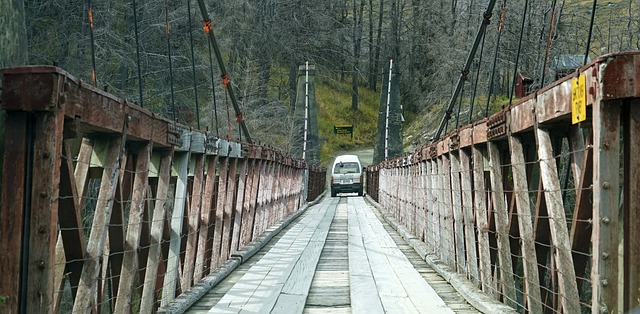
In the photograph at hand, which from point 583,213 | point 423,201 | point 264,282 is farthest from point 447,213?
point 583,213

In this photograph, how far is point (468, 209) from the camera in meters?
5.22

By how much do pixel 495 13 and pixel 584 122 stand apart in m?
18.4

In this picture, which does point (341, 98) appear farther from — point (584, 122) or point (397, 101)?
point (584, 122)

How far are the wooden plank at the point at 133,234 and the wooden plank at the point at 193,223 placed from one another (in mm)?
1234

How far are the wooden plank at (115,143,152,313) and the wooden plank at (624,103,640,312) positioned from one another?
221 centimetres

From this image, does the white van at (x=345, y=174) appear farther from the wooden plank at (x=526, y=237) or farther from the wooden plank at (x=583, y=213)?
the wooden plank at (x=583, y=213)

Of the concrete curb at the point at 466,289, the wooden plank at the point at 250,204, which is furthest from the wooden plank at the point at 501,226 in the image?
the wooden plank at the point at 250,204

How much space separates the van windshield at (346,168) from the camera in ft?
99.1

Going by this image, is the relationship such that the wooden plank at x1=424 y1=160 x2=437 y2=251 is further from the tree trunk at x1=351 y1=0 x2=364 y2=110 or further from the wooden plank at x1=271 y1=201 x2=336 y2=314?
the tree trunk at x1=351 y1=0 x2=364 y2=110

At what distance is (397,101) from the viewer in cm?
3344

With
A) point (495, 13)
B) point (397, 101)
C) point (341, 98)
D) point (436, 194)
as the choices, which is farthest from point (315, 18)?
point (436, 194)

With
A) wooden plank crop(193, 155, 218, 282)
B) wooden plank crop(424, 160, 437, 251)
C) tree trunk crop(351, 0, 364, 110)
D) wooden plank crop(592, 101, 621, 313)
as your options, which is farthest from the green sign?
wooden plank crop(592, 101, 621, 313)

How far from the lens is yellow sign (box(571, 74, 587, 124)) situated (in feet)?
8.30

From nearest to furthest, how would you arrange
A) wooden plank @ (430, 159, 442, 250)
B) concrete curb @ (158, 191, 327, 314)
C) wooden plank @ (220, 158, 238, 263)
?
concrete curb @ (158, 191, 327, 314) < wooden plank @ (220, 158, 238, 263) < wooden plank @ (430, 159, 442, 250)
